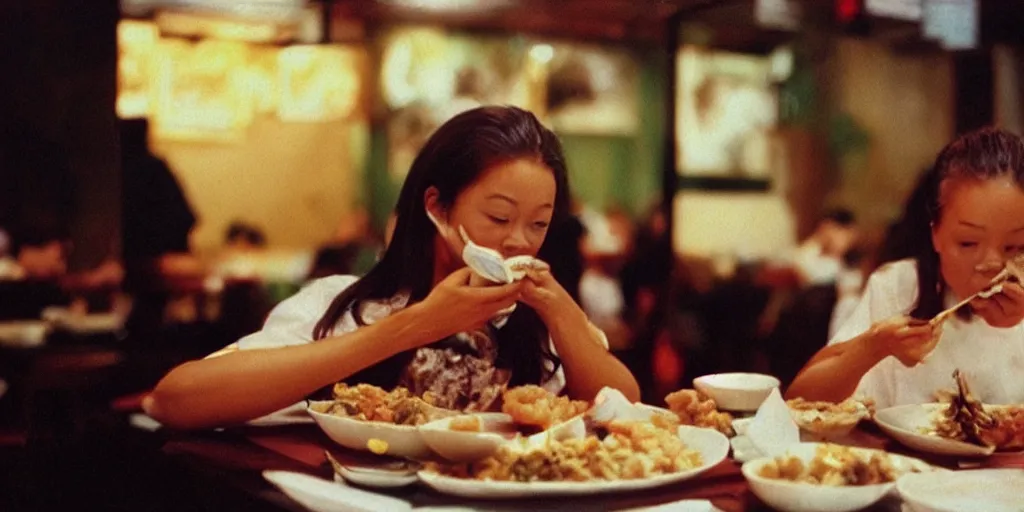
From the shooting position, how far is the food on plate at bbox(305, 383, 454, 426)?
164 cm

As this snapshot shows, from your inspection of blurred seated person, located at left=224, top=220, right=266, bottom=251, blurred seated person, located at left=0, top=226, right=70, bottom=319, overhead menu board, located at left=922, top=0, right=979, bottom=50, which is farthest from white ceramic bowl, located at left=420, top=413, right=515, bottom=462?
overhead menu board, located at left=922, top=0, right=979, bottom=50

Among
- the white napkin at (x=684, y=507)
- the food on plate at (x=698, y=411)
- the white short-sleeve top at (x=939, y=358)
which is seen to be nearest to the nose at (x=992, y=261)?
the white short-sleeve top at (x=939, y=358)

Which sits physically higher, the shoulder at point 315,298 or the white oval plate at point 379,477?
the shoulder at point 315,298

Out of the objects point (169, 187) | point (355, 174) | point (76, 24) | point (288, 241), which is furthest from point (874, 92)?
point (76, 24)

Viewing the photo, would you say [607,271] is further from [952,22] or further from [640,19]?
[952,22]

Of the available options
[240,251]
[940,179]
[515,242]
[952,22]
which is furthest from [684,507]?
[952,22]

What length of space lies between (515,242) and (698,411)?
20.2 inches

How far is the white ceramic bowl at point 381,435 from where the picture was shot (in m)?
1.55

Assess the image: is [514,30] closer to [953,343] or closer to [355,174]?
[355,174]

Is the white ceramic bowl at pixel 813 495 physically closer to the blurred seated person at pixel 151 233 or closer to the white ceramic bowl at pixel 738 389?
the white ceramic bowl at pixel 738 389

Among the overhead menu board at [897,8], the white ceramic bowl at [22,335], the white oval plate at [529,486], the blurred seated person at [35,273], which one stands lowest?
the white ceramic bowl at [22,335]

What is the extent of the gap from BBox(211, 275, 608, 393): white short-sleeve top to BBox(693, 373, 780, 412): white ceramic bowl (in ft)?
1.15

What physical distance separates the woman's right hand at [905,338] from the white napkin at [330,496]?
1.16 metres

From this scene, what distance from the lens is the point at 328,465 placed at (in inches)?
62.4
